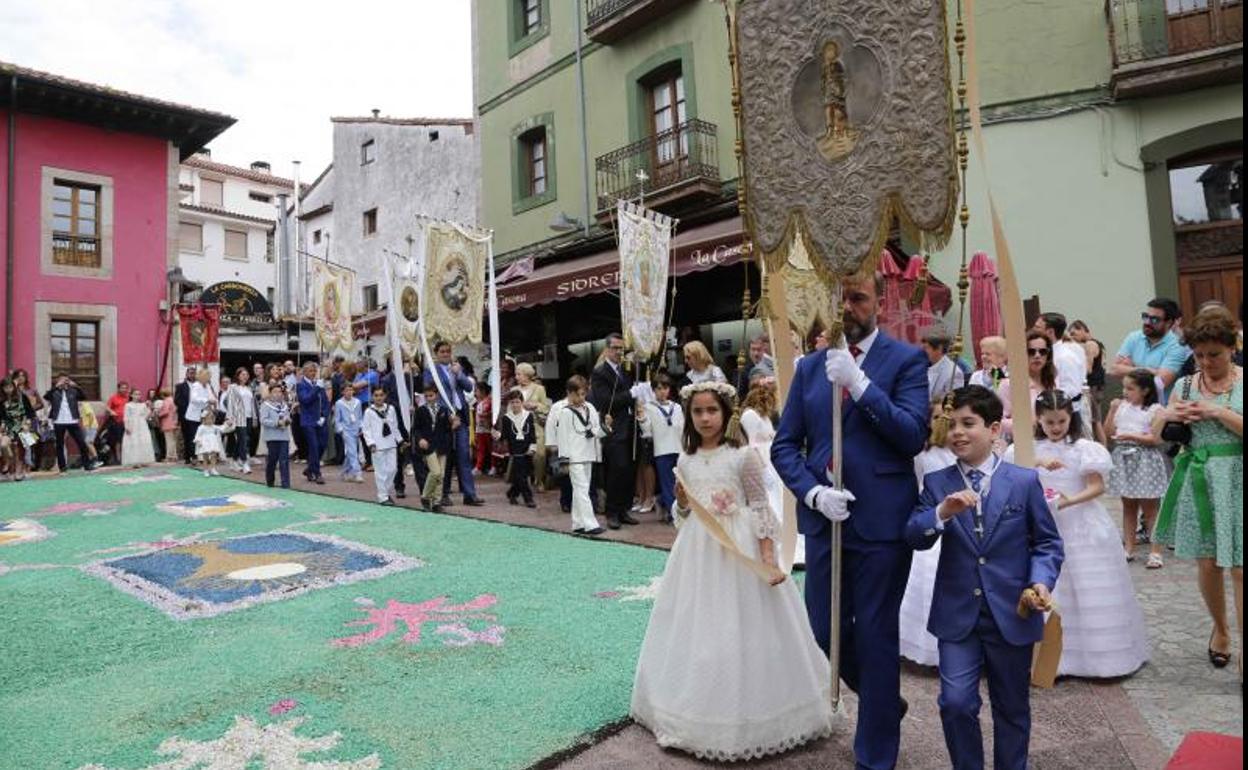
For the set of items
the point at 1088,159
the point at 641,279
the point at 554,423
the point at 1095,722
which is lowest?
the point at 1095,722

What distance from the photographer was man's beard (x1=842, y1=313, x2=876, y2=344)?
3.27 metres

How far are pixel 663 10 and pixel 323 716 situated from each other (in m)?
13.5

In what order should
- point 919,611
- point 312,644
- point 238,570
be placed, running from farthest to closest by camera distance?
point 238,570
point 312,644
point 919,611

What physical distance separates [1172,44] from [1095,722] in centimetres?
1028

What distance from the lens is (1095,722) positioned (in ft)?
11.7

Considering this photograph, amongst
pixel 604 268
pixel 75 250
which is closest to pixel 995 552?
pixel 604 268

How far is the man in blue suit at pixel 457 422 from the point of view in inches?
409

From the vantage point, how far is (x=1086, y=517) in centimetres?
427

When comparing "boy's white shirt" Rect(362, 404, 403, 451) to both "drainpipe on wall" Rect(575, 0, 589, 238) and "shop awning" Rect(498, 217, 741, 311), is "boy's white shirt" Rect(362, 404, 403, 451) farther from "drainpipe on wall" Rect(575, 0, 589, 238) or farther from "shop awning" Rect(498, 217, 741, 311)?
"drainpipe on wall" Rect(575, 0, 589, 238)

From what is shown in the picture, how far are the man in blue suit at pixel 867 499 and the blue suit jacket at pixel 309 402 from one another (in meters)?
11.4

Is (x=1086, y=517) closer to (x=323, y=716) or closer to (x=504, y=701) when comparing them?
(x=504, y=701)

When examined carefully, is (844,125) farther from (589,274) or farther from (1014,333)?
(589,274)

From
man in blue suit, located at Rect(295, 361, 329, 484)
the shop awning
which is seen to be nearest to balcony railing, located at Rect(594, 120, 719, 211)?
the shop awning

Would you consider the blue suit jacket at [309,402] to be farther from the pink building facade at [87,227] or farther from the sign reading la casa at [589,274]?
the pink building facade at [87,227]
